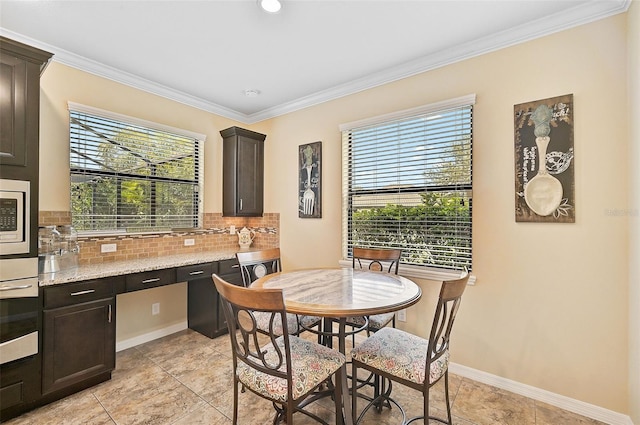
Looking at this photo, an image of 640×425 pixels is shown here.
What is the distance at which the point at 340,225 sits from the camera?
10.9 feet

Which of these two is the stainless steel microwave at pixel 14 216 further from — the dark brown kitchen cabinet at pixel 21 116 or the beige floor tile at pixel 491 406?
the beige floor tile at pixel 491 406

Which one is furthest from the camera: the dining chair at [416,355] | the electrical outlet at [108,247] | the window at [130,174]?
the electrical outlet at [108,247]

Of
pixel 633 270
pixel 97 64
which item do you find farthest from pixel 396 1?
pixel 97 64

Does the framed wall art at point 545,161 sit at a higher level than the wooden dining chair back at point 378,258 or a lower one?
higher

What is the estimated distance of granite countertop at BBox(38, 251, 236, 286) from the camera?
215cm

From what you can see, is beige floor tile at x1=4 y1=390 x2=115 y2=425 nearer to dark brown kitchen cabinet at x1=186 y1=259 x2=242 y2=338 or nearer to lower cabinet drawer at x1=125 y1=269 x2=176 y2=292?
lower cabinet drawer at x1=125 y1=269 x2=176 y2=292

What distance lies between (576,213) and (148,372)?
11.9 ft

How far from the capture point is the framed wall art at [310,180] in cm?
349

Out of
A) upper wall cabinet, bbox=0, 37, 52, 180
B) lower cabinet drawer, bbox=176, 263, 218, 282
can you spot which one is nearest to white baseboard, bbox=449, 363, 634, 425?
lower cabinet drawer, bbox=176, 263, 218, 282

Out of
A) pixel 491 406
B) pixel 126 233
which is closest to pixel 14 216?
pixel 126 233

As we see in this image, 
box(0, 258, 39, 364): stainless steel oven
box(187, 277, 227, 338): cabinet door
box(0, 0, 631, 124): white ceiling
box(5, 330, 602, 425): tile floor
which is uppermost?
box(0, 0, 631, 124): white ceiling

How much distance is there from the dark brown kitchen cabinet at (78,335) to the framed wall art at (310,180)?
2020 mm

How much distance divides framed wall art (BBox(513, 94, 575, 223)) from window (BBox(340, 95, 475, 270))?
37cm

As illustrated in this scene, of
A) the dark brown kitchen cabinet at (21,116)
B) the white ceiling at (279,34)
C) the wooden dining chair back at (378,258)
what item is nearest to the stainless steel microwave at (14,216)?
the dark brown kitchen cabinet at (21,116)
